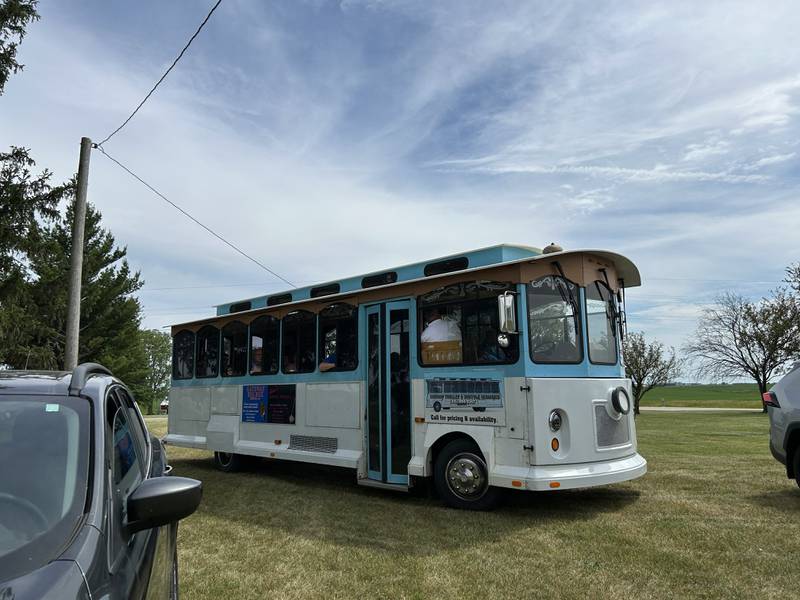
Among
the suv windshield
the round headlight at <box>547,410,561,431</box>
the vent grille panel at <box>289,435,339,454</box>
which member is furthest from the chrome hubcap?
the suv windshield

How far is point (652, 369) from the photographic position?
→ 141 ft

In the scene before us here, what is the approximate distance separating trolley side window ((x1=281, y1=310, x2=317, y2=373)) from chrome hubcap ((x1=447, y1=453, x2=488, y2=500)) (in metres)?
3.16

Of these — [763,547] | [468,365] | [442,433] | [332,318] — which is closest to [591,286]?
[468,365]

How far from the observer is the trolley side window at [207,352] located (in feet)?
39.0

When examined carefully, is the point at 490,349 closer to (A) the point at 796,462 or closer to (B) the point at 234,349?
(A) the point at 796,462

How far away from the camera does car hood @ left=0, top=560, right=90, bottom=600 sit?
5.64 ft

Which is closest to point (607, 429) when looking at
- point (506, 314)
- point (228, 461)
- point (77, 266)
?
point (506, 314)

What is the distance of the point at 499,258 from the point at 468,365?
54.2 inches

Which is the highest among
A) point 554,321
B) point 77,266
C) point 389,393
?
point 77,266

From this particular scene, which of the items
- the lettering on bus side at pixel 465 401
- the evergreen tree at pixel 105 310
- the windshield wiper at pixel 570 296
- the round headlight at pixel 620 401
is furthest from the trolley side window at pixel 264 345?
the evergreen tree at pixel 105 310

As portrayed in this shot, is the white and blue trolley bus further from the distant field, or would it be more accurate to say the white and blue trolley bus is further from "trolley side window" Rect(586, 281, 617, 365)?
the distant field

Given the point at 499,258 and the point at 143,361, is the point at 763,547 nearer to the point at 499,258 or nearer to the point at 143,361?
the point at 499,258

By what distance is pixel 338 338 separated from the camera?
9.32m

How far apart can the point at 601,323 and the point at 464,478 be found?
2.59 metres
